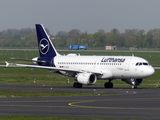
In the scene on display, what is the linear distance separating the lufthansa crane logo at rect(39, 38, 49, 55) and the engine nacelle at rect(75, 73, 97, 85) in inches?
355

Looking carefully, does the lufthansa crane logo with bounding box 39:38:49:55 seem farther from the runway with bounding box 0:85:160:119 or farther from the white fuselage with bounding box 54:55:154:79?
the runway with bounding box 0:85:160:119

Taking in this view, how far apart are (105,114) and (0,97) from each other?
1437 cm

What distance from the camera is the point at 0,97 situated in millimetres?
39188

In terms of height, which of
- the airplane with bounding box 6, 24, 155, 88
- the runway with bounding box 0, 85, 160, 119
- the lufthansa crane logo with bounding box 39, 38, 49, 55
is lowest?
the runway with bounding box 0, 85, 160, 119

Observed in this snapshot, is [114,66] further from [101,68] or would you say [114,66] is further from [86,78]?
[86,78]

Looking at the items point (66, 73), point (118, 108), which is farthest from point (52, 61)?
point (118, 108)

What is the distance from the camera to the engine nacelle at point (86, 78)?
51.8 metres

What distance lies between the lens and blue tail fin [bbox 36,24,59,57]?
60219 mm

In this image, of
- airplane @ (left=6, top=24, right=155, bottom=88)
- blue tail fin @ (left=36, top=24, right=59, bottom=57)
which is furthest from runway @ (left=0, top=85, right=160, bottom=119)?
blue tail fin @ (left=36, top=24, right=59, bottom=57)

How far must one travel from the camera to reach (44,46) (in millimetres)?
60625

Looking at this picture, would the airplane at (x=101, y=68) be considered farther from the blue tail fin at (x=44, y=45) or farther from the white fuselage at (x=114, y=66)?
the blue tail fin at (x=44, y=45)

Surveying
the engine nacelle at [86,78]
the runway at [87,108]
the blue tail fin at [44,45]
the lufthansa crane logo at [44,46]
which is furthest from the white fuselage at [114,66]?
the runway at [87,108]

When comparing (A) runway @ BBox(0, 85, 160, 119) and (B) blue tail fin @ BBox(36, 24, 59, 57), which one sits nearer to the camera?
(A) runway @ BBox(0, 85, 160, 119)

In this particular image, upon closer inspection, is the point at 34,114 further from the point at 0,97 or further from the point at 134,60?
the point at 134,60
